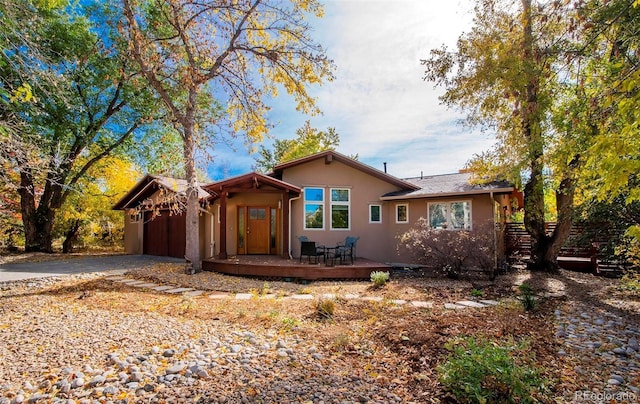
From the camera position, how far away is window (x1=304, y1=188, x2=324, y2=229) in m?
11.9

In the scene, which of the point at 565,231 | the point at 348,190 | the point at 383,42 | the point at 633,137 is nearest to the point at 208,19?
the point at 383,42

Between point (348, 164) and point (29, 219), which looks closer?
point (348, 164)

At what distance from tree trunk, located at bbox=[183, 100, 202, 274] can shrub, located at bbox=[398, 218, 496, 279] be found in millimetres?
6614

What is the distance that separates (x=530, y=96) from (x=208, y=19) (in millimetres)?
9282

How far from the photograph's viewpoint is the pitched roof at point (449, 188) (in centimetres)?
984

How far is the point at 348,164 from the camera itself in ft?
39.9

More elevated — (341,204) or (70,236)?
(341,204)

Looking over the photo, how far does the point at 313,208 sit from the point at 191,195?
436cm

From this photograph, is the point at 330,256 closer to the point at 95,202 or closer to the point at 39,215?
the point at 95,202

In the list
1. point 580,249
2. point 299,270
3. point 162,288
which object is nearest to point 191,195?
point 162,288

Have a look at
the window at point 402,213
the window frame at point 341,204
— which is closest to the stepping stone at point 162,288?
the window frame at point 341,204

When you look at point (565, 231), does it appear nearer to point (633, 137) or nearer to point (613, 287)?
point (613, 287)

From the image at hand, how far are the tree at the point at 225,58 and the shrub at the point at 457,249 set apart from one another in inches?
222

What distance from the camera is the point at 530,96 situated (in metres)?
8.33
